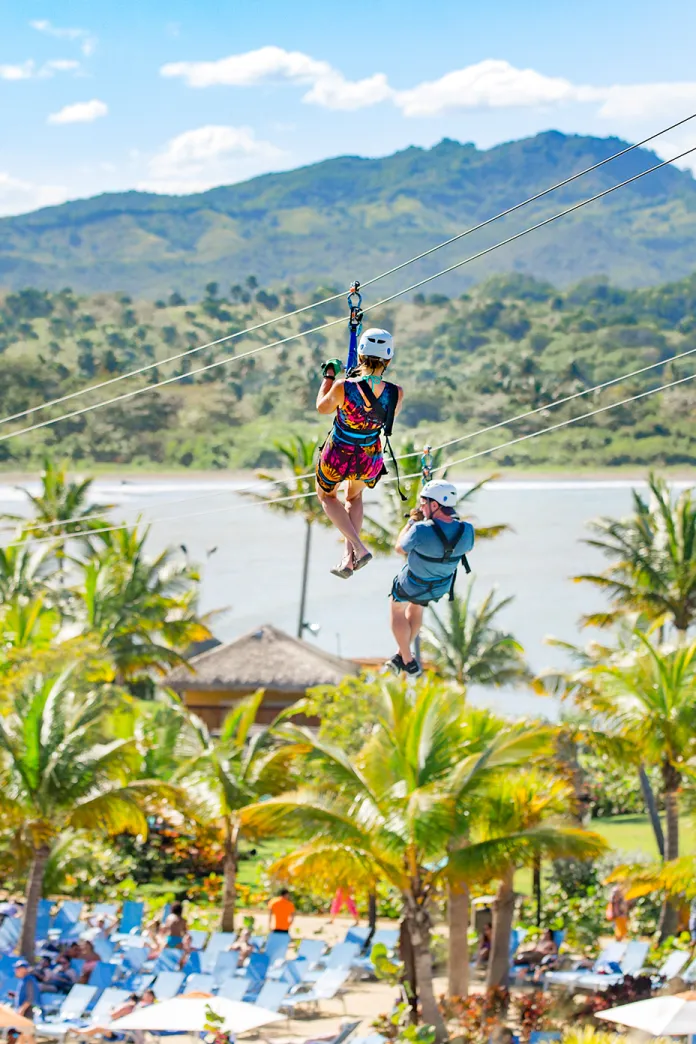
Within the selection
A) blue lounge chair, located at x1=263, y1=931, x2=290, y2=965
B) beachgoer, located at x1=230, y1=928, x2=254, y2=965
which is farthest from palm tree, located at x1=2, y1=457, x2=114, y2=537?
blue lounge chair, located at x1=263, y1=931, x2=290, y2=965

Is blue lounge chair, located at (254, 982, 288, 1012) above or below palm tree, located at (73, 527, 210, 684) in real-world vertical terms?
below

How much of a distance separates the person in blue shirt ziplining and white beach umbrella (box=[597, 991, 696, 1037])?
7631 millimetres

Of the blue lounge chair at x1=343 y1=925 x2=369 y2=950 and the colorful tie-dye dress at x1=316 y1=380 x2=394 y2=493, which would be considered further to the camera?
the blue lounge chair at x1=343 y1=925 x2=369 y2=950

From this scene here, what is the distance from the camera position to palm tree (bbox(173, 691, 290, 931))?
2286cm

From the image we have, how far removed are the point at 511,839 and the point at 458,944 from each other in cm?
207

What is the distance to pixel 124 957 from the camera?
19.5 meters

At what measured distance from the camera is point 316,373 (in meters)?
139

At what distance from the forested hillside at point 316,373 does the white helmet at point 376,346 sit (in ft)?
326

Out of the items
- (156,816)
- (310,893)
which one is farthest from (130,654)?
(310,893)

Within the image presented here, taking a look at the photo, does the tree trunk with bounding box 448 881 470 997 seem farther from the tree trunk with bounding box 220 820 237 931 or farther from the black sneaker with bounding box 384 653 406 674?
the black sneaker with bounding box 384 653 406 674

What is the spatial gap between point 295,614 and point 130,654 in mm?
48967

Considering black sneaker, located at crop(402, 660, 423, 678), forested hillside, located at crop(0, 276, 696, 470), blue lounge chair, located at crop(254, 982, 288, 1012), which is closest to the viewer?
black sneaker, located at crop(402, 660, 423, 678)

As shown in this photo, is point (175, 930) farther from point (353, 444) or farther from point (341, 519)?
point (353, 444)

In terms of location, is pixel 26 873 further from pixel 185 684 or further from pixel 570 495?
pixel 570 495
